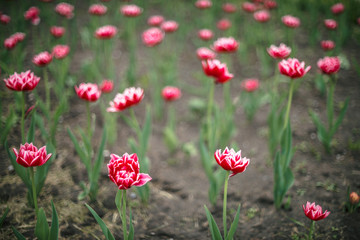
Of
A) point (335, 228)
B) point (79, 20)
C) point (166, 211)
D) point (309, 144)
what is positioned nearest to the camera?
point (335, 228)

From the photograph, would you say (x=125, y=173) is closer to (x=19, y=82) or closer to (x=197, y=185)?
(x=19, y=82)

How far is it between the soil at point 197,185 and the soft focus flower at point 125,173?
70 cm

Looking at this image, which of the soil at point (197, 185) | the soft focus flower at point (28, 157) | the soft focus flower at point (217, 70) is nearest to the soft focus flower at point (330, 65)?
the soft focus flower at point (217, 70)

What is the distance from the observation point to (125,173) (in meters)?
1.17

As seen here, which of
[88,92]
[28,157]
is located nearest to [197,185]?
[88,92]

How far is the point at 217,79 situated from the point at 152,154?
3.66ft

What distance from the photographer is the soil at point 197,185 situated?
5.82ft

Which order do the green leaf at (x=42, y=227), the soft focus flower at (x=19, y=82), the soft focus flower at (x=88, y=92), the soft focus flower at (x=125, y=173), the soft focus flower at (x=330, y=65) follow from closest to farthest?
the soft focus flower at (x=125, y=173)
the green leaf at (x=42, y=227)
the soft focus flower at (x=19, y=82)
the soft focus flower at (x=88, y=92)
the soft focus flower at (x=330, y=65)

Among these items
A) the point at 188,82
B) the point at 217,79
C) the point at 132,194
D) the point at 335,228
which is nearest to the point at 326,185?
the point at 335,228

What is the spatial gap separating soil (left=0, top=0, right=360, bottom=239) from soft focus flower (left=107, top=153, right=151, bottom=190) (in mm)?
699

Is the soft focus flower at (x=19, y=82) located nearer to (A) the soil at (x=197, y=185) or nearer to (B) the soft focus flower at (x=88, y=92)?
(B) the soft focus flower at (x=88, y=92)

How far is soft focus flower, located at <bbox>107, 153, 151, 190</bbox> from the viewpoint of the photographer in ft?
3.81

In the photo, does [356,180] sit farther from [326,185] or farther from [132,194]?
[132,194]

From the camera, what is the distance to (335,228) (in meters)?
1.73
